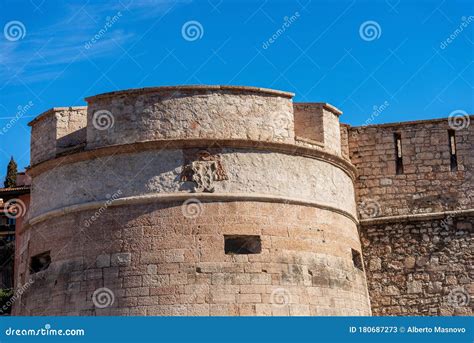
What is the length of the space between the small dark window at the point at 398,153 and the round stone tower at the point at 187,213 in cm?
179

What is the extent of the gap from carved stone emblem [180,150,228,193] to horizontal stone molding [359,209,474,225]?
11.1 feet

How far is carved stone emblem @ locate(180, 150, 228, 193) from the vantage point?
12992 mm

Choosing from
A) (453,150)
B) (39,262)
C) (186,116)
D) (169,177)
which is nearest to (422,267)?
(453,150)

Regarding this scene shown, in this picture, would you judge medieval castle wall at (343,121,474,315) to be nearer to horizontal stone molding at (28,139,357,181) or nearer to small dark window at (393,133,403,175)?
small dark window at (393,133,403,175)

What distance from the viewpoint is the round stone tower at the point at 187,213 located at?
12586 millimetres

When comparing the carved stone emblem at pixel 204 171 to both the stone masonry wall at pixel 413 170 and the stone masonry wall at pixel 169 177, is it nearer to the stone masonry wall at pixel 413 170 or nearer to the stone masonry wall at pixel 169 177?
the stone masonry wall at pixel 169 177

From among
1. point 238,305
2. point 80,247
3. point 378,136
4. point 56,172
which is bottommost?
point 238,305

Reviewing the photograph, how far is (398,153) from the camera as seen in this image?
15555 millimetres

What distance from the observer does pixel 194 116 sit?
43.6 ft

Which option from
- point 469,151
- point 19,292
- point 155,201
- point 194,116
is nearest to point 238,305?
point 155,201

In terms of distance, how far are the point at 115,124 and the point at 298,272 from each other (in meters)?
3.66

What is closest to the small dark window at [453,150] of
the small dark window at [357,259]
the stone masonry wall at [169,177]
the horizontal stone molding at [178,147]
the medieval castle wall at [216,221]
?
the medieval castle wall at [216,221]

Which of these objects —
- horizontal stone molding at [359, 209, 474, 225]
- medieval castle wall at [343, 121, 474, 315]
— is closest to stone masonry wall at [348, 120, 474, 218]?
medieval castle wall at [343, 121, 474, 315]

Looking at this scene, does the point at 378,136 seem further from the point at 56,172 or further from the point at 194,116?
the point at 56,172
